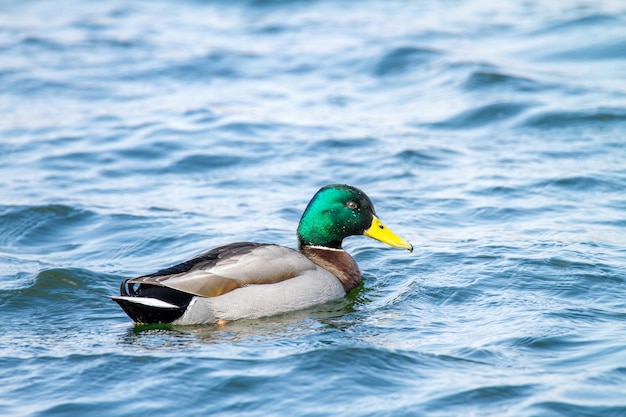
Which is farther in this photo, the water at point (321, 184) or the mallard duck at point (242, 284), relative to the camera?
the mallard duck at point (242, 284)

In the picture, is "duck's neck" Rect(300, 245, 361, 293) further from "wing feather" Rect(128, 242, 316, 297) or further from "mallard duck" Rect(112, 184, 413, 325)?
"wing feather" Rect(128, 242, 316, 297)

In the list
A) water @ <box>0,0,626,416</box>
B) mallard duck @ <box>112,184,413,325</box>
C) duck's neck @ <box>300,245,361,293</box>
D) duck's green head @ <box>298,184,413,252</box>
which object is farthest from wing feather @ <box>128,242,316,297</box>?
duck's green head @ <box>298,184,413,252</box>

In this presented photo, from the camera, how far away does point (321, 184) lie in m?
12.2

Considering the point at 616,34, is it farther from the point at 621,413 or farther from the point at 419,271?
the point at 621,413

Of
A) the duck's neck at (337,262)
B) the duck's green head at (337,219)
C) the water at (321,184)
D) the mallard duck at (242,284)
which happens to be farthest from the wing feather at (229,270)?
the duck's green head at (337,219)

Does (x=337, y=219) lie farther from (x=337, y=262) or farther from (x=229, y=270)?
(x=229, y=270)

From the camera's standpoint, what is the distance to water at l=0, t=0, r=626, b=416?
6.77 metres

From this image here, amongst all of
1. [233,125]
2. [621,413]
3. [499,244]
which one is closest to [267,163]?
[233,125]

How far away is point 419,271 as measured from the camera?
30.3 ft

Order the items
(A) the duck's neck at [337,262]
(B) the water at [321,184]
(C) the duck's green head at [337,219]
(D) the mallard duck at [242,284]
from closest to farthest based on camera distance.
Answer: (B) the water at [321,184] → (D) the mallard duck at [242,284] → (A) the duck's neck at [337,262] → (C) the duck's green head at [337,219]

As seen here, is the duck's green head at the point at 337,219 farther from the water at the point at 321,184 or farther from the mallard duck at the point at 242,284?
the water at the point at 321,184

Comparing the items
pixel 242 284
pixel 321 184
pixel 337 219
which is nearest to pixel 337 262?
pixel 337 219

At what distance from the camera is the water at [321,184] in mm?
6773

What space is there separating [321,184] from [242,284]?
14.2 ft
